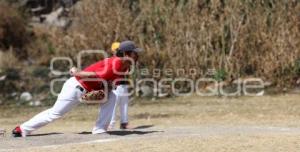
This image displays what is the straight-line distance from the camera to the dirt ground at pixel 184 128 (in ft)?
34.8

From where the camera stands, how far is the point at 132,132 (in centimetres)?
1247

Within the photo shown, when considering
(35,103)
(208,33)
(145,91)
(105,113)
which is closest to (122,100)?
(105,113)

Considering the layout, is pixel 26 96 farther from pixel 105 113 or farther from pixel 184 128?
pixel 105 113

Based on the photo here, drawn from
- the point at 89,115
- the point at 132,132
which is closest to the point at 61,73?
the point at 89,115

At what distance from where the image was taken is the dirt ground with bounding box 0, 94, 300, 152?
34.8ft

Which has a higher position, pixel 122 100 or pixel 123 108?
pixel 122 100

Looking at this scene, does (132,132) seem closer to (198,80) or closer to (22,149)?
(22,149)

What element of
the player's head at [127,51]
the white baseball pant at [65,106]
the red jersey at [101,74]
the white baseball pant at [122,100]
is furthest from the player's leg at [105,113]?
the white baseball pant at [122,100]

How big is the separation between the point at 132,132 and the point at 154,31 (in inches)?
478

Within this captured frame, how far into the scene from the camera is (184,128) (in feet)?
44.2

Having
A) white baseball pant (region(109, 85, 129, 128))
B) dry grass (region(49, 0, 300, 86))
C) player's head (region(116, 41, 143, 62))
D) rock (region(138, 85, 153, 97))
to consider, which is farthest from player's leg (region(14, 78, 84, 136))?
dry grass (region(49, 0, 300, 86))

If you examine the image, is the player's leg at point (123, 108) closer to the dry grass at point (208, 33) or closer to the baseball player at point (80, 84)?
the baseball player at point (80, 84)

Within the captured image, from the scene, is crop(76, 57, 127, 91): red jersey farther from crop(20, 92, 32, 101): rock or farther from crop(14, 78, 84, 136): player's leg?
crop(20, 92, 32, 101): rock

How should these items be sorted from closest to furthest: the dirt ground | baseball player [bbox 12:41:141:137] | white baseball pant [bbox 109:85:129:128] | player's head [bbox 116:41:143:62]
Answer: the dirt ground
baseball player [bbox 12:41:141:137]
player's head [bbox 116:41:143:62]
white baseball pant [bbox 109:85:129:128]
